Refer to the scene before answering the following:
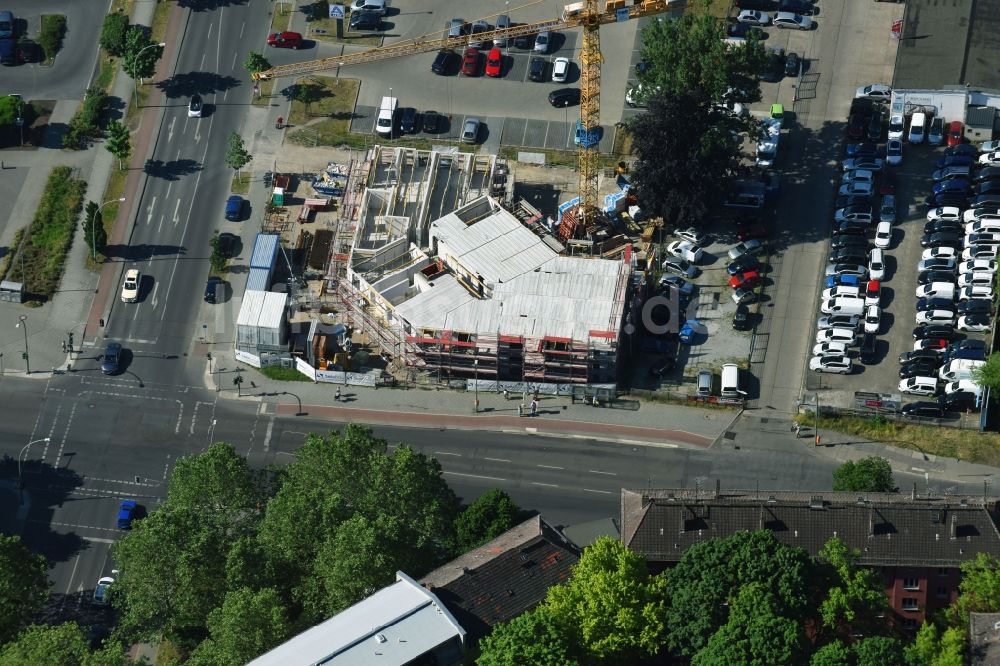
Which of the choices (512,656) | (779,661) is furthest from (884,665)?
(512,656)

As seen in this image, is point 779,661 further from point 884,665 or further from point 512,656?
point 512,656
